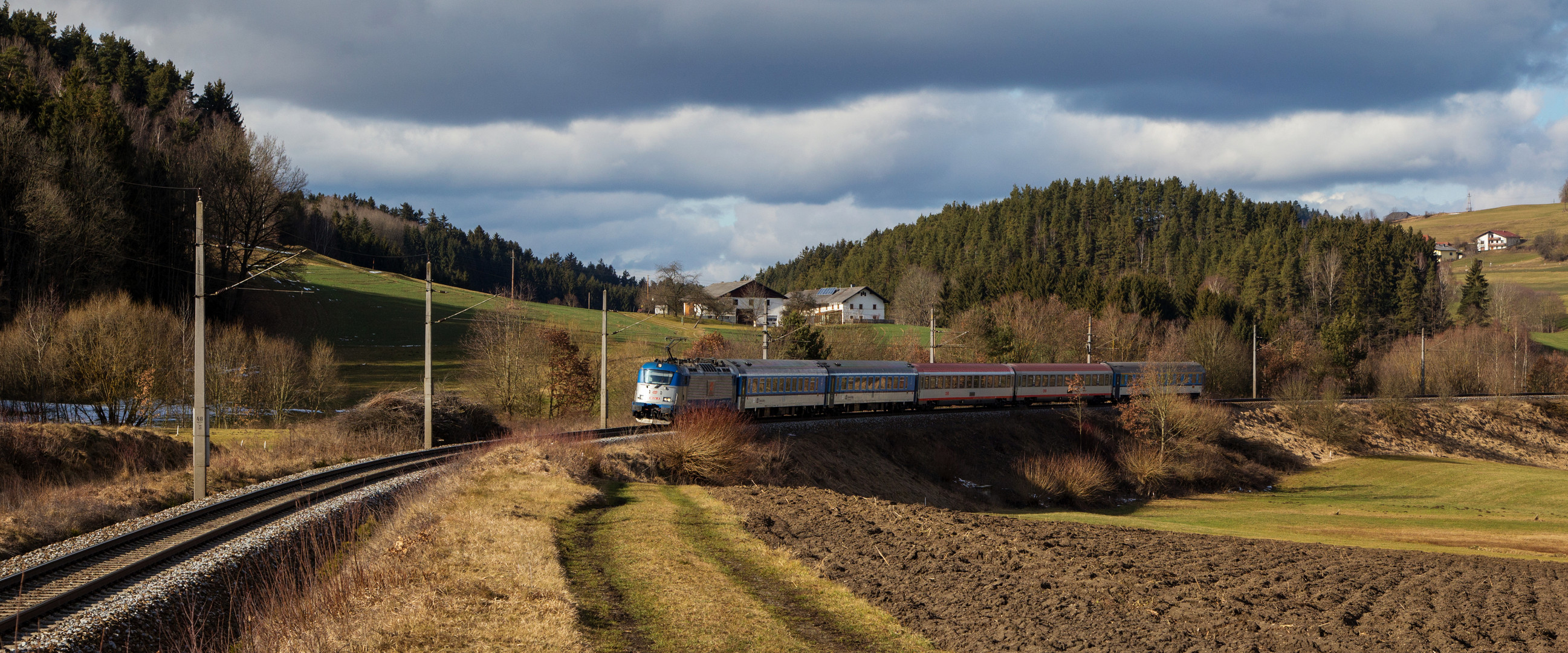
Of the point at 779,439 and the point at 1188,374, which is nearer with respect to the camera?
the point at 779,439

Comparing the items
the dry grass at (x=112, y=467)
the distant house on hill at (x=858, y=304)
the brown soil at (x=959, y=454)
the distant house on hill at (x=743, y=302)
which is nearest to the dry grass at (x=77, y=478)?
the dry grass at (x=112, y=467)

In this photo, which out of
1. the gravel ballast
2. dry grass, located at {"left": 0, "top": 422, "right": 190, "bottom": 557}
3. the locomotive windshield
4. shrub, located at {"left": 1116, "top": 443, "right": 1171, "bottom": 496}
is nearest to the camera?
the gravel ballast

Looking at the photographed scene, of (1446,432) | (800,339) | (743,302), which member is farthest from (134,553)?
(743,302)

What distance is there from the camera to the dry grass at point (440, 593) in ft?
35.7

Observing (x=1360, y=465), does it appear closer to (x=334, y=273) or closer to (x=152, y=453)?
(x=152, y=453)

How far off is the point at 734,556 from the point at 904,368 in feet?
119

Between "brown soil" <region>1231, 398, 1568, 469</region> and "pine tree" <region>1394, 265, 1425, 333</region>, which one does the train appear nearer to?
"brown soil" <region>1231, 398, 1568, 469</region>

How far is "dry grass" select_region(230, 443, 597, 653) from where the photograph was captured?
10.9 meters

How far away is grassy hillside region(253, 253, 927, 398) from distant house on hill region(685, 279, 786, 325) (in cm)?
1040

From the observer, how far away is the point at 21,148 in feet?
160

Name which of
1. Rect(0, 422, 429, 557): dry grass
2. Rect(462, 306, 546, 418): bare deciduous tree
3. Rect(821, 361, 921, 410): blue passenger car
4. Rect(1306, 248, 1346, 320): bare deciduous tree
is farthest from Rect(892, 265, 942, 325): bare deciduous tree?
Rect(0, 422, 429, 557): dry grass

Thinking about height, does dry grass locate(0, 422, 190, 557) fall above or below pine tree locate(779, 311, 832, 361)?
below

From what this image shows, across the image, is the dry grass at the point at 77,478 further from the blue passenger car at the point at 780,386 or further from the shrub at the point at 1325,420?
the shrub at the point at 1325,420

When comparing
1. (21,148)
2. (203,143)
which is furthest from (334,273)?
(21,148)
